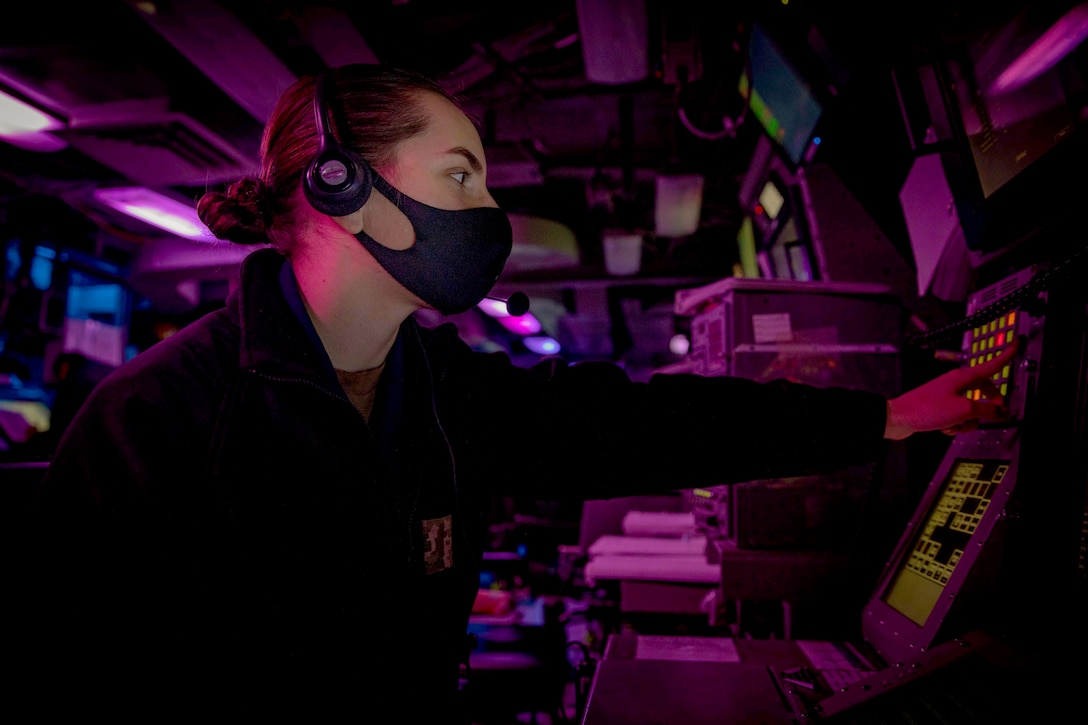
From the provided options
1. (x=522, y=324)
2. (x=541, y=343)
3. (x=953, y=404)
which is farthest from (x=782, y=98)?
(x=541, y=343)

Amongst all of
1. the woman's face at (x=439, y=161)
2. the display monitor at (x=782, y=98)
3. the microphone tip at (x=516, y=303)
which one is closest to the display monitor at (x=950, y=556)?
the microphone tip at (x=516, y=303)

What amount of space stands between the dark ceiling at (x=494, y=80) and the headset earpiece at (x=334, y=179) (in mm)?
378

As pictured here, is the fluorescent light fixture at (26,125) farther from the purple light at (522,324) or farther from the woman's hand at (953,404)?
the purple light at (522,324)

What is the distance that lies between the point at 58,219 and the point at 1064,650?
6715mm

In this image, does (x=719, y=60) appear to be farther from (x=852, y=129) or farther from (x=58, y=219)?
(x=58, y=219)

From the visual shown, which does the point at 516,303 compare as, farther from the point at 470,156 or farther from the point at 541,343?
the point at 541,343

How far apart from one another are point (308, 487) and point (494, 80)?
291 cm

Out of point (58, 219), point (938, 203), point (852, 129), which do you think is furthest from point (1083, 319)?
point (58, 219)

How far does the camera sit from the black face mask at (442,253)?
41.4 inches

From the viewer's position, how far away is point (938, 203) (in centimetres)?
182

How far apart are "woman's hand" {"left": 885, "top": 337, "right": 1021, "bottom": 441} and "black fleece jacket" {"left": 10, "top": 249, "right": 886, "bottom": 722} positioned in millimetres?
51

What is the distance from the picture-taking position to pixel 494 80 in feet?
10.7

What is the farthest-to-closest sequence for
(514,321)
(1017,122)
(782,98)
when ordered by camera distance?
(514,321) → (782,98) → (1017,122)

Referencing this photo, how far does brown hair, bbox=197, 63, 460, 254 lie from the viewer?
42.0 inches
